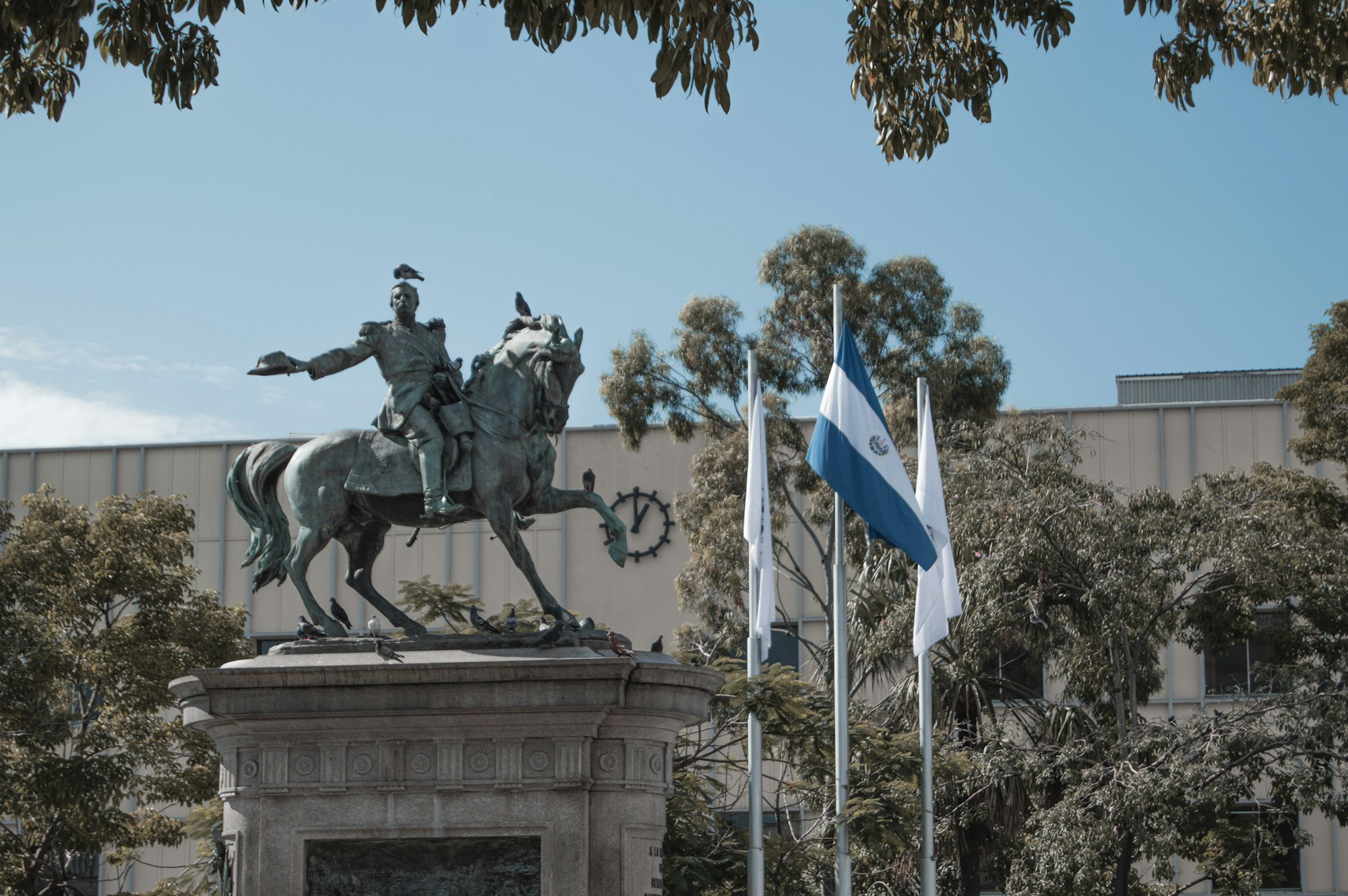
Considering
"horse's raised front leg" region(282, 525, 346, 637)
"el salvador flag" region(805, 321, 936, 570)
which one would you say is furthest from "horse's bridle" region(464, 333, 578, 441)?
"el salvador flag" region(805, 321, 936, 570)

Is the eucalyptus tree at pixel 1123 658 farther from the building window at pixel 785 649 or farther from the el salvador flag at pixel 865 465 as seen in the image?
the building window at pixel 785 649

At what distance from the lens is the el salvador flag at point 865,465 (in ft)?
60.9

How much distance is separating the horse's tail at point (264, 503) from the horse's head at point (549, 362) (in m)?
1.85

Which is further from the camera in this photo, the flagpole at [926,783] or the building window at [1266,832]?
the building window at [1266,832]

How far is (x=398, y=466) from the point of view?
1261 centimetres

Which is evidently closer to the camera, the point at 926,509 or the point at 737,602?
the point at 926,509

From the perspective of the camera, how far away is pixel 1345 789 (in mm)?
23891

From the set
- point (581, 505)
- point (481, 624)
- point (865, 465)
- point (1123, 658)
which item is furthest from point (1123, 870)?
point (481, 624)

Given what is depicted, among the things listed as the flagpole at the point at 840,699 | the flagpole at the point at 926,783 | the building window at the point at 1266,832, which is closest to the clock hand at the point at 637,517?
the building window at the point at 1266,832

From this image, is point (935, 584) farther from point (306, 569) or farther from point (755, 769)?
point (306, 569)

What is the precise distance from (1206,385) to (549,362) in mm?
36535

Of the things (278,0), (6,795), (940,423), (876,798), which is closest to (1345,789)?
(876,798)

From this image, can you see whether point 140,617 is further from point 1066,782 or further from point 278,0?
point 278,0

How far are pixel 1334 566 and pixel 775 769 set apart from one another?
51.0ft
